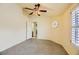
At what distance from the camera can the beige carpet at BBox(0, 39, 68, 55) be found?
1.50 metres

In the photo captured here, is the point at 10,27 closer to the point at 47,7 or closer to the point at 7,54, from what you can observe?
the point at 7,54

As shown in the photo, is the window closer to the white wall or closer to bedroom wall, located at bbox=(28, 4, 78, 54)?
bedroom wall, located at bbox=(28, 4, 78, 54)

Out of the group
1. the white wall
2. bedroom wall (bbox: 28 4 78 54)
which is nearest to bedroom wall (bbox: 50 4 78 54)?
bedroom wall (bbox: 28 4 78 54)

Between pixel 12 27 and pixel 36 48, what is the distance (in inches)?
17.4

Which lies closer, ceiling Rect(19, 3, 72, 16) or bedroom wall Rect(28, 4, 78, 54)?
ceiling Rect(19, 3, 72, 16)

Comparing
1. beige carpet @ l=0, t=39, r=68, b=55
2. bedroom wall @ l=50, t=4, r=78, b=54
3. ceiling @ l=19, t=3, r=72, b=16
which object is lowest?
beige carpet @ l=0, t=39, r=68, b=55

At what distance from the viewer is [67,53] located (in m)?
1.47

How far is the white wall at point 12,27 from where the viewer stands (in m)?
1.60

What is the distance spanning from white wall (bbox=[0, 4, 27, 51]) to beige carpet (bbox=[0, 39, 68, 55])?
0.28 feet

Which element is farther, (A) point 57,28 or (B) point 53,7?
(A) point 57,28

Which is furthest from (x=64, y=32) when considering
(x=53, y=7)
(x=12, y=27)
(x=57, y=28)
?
(x=12, y=27)

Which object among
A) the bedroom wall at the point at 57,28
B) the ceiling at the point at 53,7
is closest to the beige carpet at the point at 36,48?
the bedroom wall at the point at 57,28

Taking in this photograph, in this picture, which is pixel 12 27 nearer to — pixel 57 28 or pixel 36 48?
pixel 36 48

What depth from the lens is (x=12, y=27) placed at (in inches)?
63.8
